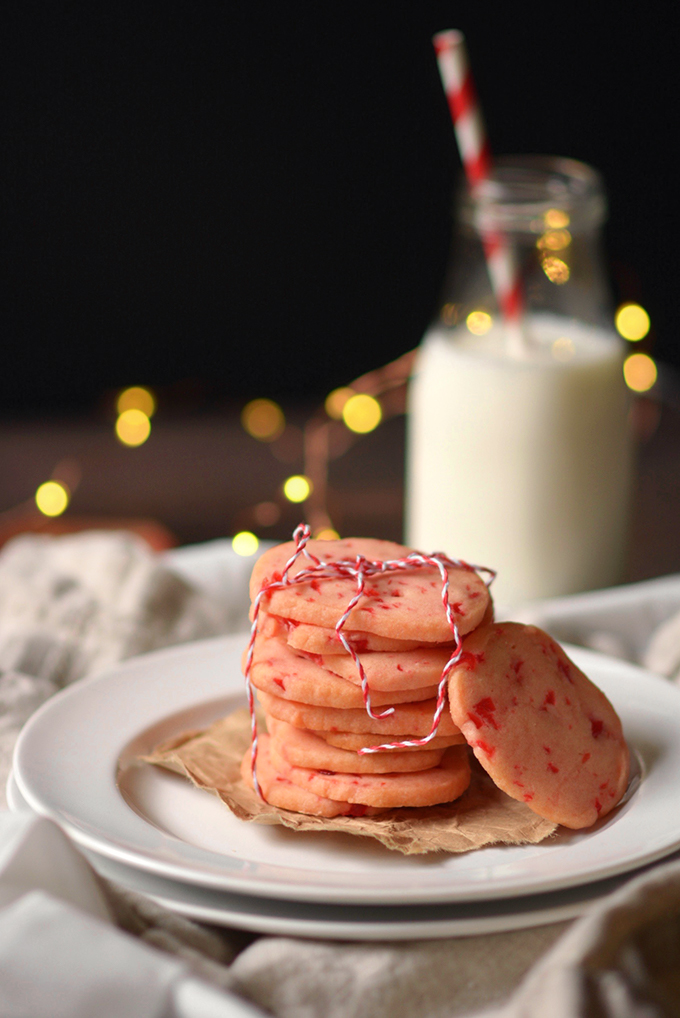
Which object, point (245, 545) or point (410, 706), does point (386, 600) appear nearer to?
point (410, 706)

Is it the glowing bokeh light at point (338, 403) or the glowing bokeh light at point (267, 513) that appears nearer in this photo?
the glowing bokeh light at point (267, 513)

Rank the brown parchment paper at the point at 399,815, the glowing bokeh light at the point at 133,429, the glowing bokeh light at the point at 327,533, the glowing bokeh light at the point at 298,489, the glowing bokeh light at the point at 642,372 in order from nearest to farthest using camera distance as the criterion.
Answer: the brown parchment paper at the point at 399,815
the glowing bokeh light at the point at 327,533
the glowing bokeh light at the point at 298,489
the glowing bokeh light at the point at 642,372
the glowing bokeh light at the point at 133,429

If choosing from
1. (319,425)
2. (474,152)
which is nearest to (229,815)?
(474,152)

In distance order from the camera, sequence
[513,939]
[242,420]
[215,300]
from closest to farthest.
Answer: [513,939], [242,420], [215,300]

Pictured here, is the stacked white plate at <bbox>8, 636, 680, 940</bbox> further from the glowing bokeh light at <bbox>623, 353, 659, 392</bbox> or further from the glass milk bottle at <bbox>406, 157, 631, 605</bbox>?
the glowing bokeh light at <bbox>623, 353, 659, 392</bbox>

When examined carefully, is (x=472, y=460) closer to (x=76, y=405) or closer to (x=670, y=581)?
(x=670, y=581)

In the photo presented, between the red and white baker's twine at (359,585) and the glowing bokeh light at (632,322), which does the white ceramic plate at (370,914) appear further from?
the glowing bokeh light at (632,322)

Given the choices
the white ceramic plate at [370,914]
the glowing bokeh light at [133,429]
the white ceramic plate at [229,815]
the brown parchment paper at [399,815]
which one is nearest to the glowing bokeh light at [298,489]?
the glowing bokeh light at [133,429]

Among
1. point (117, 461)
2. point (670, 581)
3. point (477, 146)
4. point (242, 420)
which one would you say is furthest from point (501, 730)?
point (242, 420)
